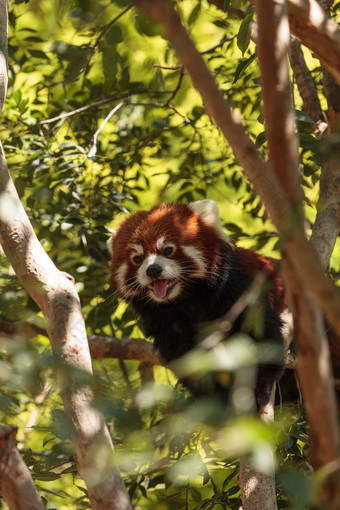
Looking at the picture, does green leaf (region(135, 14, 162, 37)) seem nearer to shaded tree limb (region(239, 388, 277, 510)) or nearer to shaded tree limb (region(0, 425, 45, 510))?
shaded tree limb (region(0, 425, 45, 510))

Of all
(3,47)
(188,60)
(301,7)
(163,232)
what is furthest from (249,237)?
(188,60)

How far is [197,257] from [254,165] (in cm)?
202

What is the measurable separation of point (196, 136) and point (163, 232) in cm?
122

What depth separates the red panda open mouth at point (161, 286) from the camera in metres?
2.93

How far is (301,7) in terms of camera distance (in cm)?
136

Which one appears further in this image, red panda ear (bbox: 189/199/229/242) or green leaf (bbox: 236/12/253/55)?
red panda ear (bbox: 189/199/229/242)

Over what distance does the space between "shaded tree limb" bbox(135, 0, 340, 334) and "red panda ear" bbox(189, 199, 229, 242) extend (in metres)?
2.07

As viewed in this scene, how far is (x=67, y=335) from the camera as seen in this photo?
1.62 metres

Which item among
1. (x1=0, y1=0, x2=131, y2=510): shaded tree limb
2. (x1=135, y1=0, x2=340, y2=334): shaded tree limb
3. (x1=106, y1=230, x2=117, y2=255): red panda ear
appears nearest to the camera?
(x1=135, y1=0, x2=340, y2=334): shaded tree limb

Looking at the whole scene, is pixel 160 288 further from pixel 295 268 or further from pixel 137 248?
pixel 295 268

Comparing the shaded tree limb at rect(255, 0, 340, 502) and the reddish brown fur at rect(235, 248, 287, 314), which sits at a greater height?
the shaded tree limb at rect(255, 0, 340, 502)

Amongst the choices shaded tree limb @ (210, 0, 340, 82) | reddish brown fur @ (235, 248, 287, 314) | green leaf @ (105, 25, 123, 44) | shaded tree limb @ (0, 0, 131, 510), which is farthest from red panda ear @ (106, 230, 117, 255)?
shaded tree limb @ (210, 0, 340, 82)

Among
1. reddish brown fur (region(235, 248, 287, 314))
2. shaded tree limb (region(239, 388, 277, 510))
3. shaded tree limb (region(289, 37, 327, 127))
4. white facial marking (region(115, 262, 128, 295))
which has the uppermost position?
shaded tree limb (region(289, 37, 327, 127))

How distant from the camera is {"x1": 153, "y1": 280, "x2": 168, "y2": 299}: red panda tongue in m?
2.93
